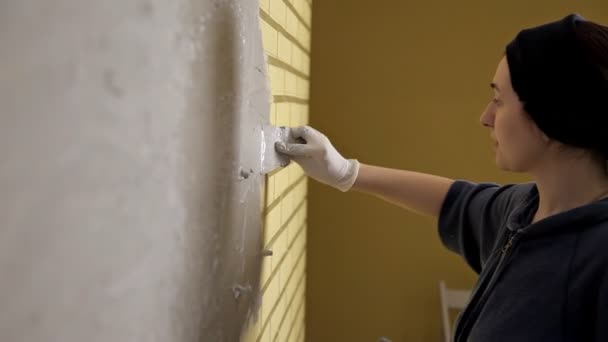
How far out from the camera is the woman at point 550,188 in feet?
3.43

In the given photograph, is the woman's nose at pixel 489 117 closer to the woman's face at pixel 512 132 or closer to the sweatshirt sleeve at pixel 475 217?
the woman's face at pixel 512 132

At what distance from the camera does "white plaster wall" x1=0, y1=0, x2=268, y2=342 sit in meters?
0.44

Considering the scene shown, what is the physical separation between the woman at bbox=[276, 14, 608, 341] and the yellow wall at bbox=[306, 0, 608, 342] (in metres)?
1.58

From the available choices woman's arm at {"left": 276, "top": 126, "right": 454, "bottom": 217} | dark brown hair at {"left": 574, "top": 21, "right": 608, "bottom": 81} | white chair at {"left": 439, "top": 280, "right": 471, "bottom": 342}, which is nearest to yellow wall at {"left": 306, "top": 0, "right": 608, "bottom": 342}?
white chair at {"left": 439, "top": 280, "right": 471, "bottom": 342}

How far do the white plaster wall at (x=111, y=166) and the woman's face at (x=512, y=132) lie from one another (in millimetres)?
618

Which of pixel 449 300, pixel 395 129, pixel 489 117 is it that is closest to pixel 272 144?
pixel 489 117

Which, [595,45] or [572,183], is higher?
[595,45]

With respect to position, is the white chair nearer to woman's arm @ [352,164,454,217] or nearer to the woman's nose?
woman's arm @ [352,164,454,217]

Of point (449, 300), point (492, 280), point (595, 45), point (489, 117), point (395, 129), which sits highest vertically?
point (595, 45)

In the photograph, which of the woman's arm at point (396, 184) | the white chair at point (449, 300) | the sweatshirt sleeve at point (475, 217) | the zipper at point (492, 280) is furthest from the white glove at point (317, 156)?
the white chair at point (449, 300)

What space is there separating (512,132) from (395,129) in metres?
1.74

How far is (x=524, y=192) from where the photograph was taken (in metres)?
1.38

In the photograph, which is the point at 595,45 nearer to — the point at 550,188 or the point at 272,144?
the point at 550,188

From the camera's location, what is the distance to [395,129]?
2930mm
